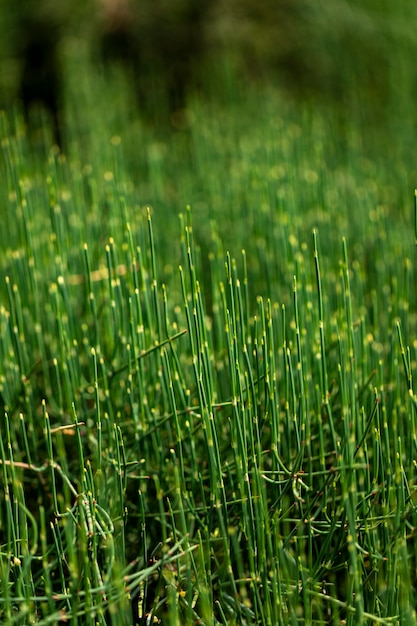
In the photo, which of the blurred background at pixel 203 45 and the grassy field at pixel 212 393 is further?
the blurred background at pixel 203 45

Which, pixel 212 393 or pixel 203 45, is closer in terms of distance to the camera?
pixel 212 393

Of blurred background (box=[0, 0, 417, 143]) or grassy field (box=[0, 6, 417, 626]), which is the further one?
blurred background (box=[0, 0, 417, 143])

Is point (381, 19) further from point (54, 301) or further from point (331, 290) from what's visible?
point (54, 301)

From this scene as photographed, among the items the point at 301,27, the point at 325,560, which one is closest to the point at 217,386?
the point at 325,560

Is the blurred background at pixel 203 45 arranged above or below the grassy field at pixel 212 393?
above

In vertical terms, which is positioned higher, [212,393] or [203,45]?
[203,45]

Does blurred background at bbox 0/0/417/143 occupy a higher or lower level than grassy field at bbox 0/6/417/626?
higher

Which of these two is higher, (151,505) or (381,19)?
(381,19)

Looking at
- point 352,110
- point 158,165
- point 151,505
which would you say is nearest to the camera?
point 151,505
